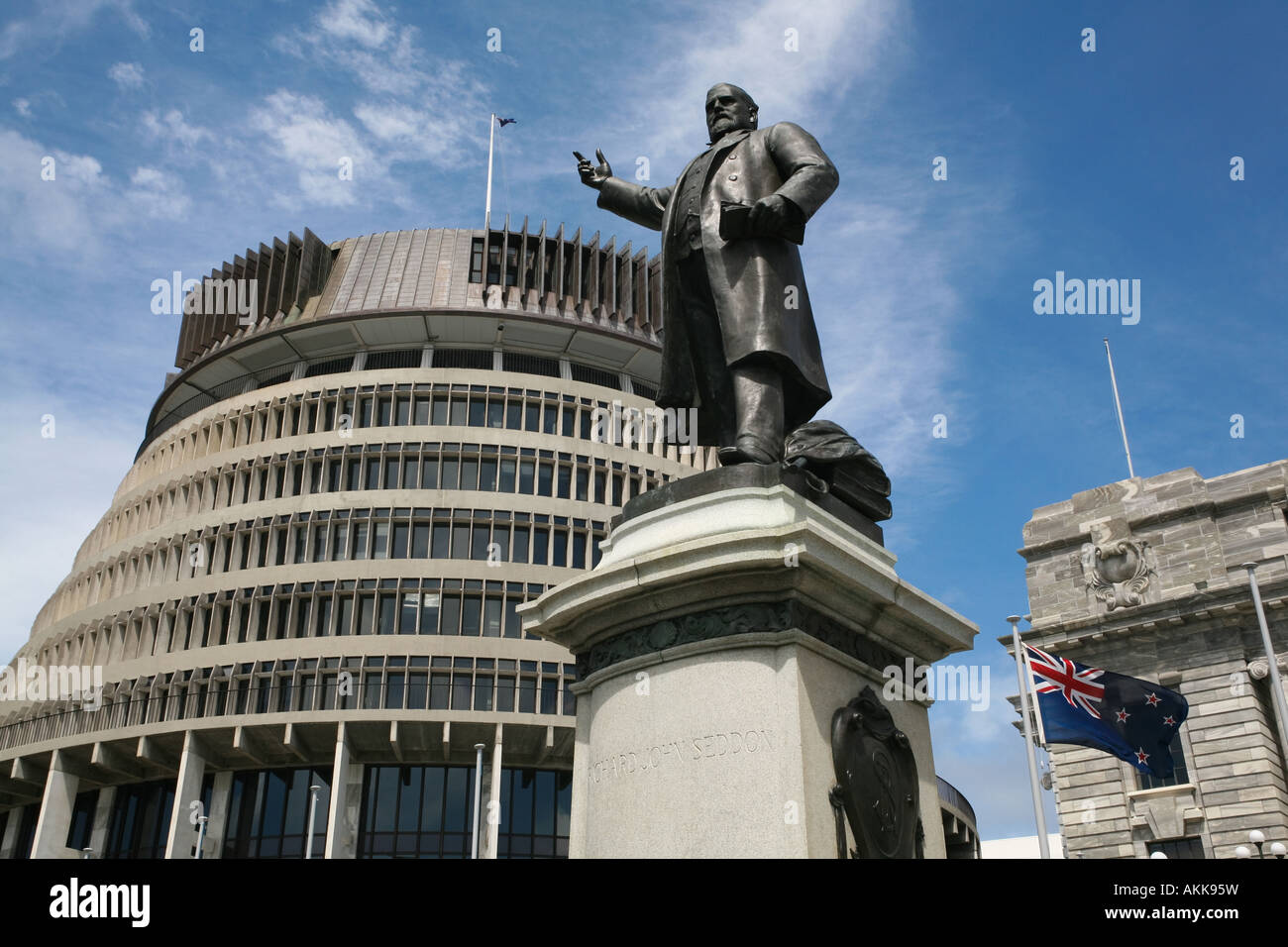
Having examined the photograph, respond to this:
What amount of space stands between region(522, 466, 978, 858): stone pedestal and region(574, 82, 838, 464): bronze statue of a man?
0.83m

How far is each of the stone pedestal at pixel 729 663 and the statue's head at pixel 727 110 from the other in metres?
2.85

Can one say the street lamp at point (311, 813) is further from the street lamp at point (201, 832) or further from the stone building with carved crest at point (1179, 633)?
the stone building with carved crest at point (1179, 633)

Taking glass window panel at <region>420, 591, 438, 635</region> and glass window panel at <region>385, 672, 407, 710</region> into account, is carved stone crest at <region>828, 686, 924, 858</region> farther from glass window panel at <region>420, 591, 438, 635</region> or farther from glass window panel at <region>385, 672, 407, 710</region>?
glass window panel at <region>420, 591, 438, 635</region>

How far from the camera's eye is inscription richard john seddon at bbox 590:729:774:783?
19.3 feet

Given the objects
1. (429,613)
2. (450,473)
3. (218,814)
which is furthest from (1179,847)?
(218,814)

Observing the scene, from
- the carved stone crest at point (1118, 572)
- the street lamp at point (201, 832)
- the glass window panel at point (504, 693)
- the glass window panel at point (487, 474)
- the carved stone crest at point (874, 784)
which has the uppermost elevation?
the glass window panel at point (487, 474)

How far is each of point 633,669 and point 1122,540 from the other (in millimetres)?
44486

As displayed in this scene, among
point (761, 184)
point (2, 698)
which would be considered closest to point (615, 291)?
point (2, 698)

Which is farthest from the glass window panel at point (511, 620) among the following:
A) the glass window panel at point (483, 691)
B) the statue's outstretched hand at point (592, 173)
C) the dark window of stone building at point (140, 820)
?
the statue's outstretched hand at point (592, 173)

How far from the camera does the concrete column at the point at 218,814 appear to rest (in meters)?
52.9

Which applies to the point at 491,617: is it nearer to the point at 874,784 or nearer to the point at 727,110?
the point at 727,110

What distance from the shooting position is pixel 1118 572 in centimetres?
4591

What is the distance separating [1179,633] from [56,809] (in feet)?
172

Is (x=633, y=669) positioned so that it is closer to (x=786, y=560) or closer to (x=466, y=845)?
(x=786, y=560)
